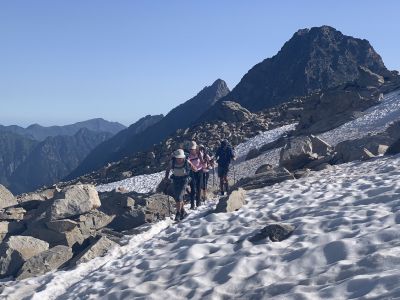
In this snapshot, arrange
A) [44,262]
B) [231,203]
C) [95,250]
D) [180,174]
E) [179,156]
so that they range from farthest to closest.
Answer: [180,174]
[179,156]
[231,203]
[95,250]
[44,262]

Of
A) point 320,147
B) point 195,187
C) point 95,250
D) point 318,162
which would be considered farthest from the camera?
point 320,147

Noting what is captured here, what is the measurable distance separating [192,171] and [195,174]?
1.09 feet

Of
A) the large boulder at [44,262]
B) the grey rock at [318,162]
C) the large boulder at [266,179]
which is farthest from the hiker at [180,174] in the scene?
the grey rock at [318,162]

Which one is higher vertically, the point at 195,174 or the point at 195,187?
the point at 195,174

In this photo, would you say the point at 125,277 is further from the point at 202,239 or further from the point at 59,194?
the point at 59,194

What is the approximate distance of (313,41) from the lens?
11625cm

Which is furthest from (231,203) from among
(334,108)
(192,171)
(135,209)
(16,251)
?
(334,108)

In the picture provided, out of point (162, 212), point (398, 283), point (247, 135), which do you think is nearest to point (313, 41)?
point (247, 135)

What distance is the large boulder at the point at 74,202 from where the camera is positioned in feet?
53.1

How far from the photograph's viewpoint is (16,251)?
1326 cm

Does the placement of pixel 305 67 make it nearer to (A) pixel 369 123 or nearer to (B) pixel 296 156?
(A) pixel 369 123

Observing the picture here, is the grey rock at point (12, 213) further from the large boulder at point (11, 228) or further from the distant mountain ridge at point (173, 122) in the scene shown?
the distant mountain ridge at point (173, 122)

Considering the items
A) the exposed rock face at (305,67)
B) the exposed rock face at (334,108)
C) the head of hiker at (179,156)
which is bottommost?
the head of hiker at (179,156)

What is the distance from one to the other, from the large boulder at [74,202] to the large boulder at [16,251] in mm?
1840
